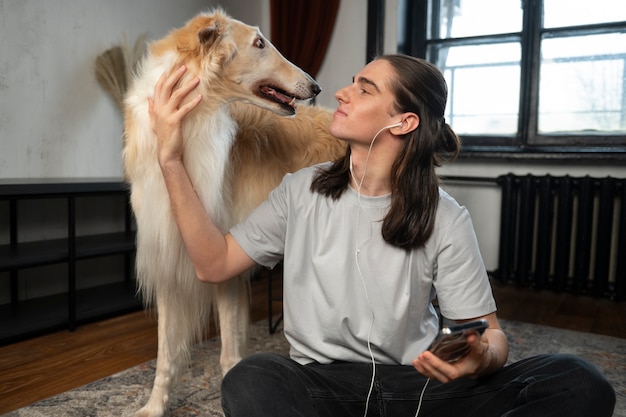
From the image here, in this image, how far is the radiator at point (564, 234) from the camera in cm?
289

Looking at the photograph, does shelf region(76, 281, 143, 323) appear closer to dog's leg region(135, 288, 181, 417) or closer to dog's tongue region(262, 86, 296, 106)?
dog's leg region(135, 288, 181, 417)

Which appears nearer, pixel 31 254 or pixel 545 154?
pixel 31 254

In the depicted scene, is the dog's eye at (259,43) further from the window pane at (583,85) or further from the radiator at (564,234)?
the window pane at (583,85)

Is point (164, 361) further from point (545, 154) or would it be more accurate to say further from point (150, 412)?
point (545, 154)

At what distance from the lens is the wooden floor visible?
1768mm

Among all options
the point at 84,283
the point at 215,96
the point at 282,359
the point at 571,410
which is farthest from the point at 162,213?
the point at 84,283

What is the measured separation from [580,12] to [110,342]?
10.5ft

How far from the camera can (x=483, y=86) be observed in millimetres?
3432

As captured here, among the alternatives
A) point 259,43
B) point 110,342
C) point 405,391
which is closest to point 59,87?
point 110,342

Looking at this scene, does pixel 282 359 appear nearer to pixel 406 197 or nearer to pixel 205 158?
pixel 406 197

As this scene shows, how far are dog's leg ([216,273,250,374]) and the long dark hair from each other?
20.4 inches

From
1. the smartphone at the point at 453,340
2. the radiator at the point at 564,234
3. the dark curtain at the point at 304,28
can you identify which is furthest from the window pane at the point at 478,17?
the smartphone at the point at 453,340

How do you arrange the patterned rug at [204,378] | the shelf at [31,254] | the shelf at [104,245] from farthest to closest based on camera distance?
the shelf at [104,245], the shelf at [31,254], the patterned rug at [204,378]

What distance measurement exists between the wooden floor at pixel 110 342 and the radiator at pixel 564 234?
0.11m
